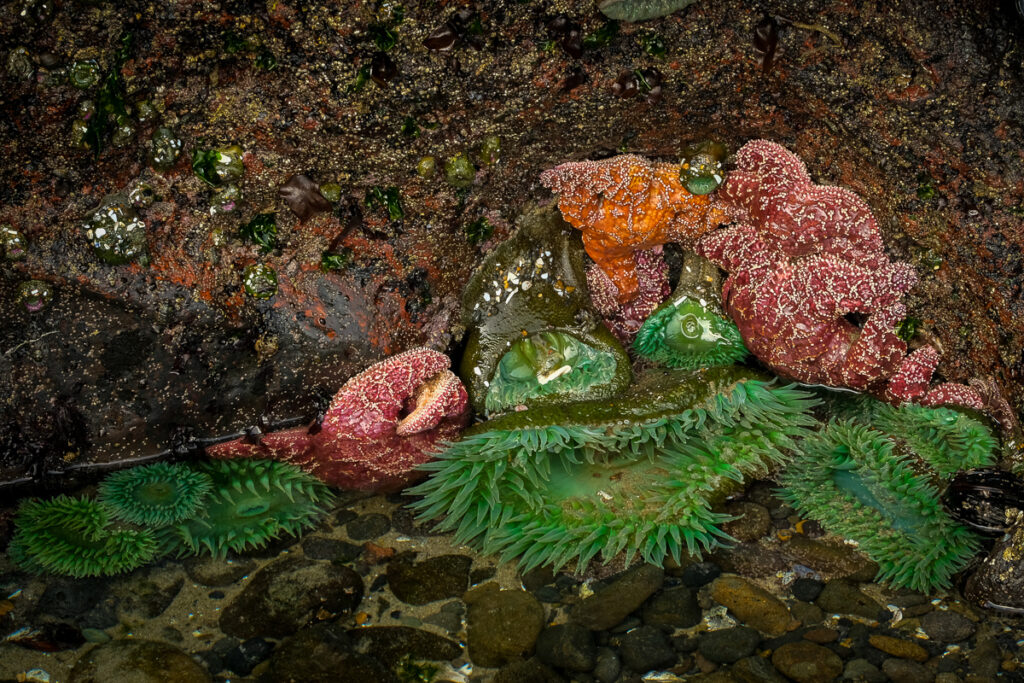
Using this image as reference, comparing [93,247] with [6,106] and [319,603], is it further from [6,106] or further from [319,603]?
[319,603]

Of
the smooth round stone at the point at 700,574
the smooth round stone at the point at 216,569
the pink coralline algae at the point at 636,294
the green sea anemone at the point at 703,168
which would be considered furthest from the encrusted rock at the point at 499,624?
the green sea anemone at the point at 703,168

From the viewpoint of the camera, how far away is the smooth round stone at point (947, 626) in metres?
3.33

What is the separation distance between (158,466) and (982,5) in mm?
3910

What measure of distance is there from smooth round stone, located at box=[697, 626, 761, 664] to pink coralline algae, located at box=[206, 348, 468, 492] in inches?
58.0

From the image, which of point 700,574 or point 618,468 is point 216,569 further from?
point 700,574

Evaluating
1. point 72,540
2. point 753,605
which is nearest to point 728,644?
point 753,605

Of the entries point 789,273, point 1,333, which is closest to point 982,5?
point 789,273

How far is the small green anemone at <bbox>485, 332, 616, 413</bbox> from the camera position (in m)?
4.07

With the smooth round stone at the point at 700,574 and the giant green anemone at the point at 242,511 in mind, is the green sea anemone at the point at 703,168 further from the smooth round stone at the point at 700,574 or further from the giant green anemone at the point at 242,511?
the giant green anemone at the point at 242,511

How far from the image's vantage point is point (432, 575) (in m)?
3.80

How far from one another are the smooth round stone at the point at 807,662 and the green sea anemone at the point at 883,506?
1.65ft

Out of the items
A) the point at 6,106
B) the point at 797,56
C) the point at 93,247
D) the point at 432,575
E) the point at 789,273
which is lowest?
the point at 432,575

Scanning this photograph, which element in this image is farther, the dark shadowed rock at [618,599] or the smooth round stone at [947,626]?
the dark shadowed rock at [618,599]

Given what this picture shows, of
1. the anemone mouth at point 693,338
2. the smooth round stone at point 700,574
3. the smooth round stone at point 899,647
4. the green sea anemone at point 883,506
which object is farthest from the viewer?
the anemone mouth at point 693,338
